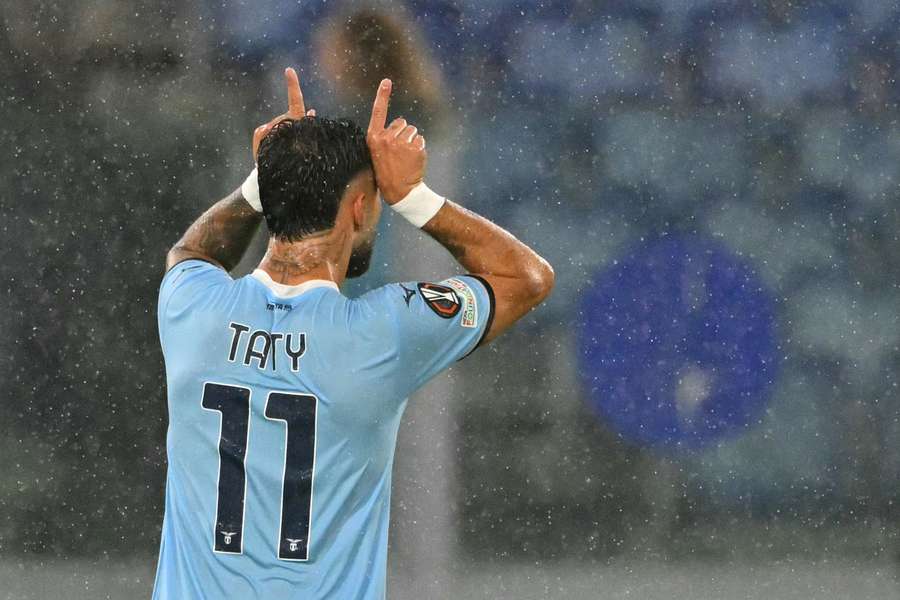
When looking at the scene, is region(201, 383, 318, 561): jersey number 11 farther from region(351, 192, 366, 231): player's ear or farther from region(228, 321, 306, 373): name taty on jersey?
region(351, 192, 366, 231): player's ear

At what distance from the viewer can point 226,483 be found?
0.87 meters

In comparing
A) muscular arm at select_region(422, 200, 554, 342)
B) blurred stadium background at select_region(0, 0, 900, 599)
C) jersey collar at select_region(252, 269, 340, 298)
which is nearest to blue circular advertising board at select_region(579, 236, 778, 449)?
blurred stadium background at select_region(0, 0, 900, 599)

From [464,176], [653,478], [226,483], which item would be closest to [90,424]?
[464,176]

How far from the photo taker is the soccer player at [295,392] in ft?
2.83

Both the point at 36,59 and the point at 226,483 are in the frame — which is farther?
the point at 36,59

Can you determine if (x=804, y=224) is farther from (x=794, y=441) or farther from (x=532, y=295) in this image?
(x=532, y=295)

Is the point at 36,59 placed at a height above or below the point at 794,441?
above

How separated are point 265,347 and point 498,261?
218 millimetres

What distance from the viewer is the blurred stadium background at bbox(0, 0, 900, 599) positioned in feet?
6.64

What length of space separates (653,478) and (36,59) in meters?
1.38

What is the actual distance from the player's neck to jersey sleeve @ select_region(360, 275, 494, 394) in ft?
0.15

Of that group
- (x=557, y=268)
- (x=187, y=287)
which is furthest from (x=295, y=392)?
(x=557, y=268)

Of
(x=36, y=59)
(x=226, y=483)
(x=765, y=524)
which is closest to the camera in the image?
(x=226, y=483)

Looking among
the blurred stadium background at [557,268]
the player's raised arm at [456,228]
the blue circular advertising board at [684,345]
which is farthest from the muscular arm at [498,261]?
the blue circular advertising board at [684,345]
